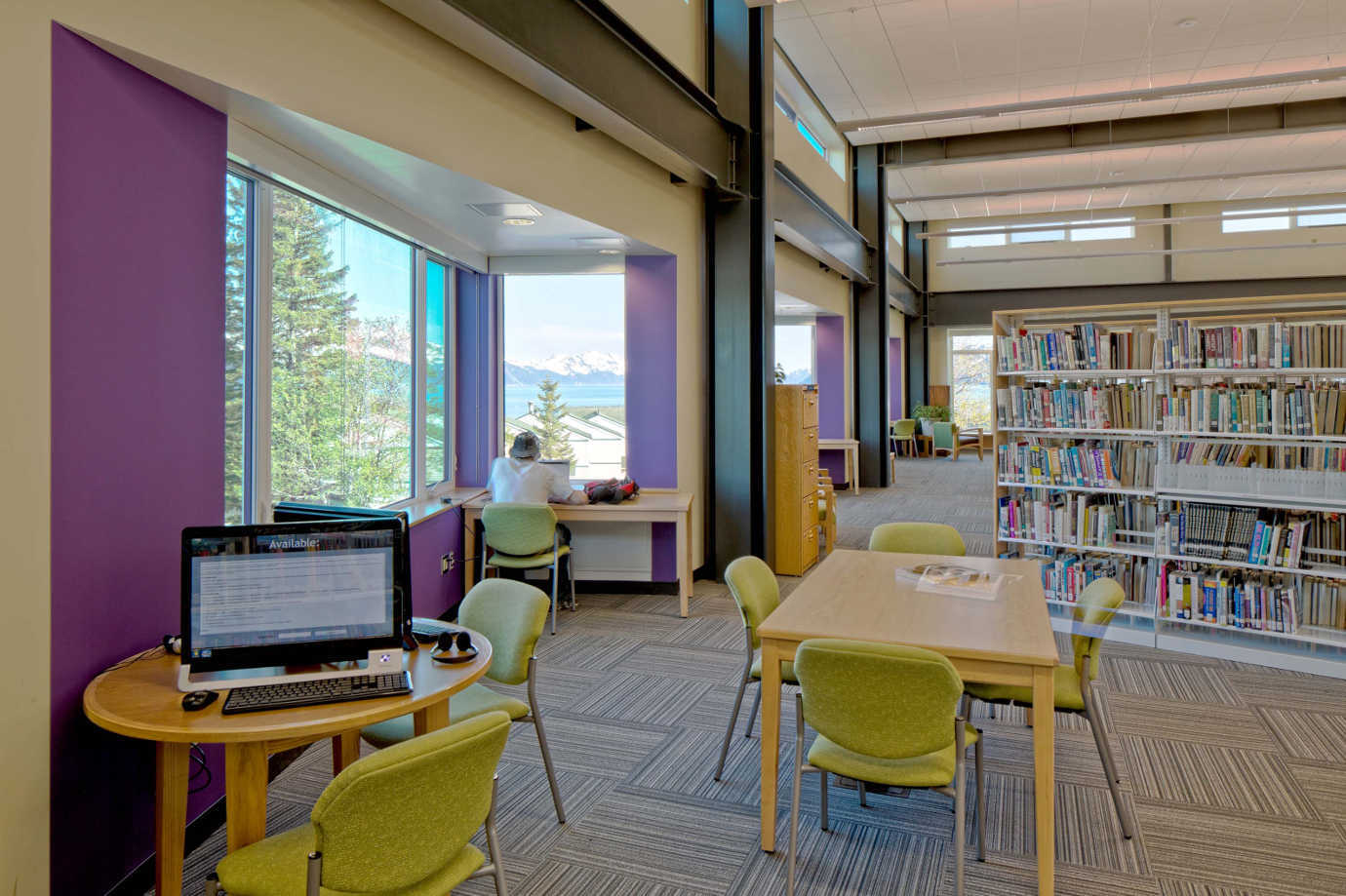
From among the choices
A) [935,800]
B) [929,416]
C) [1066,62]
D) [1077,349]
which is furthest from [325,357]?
[929,416]

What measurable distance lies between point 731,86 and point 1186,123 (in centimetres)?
729

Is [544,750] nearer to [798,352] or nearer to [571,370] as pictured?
[571,370]

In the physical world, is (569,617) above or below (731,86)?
below

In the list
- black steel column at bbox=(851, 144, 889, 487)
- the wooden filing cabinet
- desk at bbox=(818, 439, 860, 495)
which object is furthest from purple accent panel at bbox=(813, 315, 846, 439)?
the wooden filing cabinet

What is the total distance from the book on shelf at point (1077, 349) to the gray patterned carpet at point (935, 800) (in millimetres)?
1826

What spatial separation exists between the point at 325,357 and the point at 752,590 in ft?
8.47

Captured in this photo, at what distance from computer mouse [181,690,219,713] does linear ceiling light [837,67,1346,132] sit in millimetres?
8866

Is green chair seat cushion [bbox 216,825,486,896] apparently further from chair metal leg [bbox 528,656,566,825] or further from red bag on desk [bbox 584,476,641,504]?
red bag on desk [bbox 584,476,641,504]

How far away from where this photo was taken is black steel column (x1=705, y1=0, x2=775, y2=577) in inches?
253

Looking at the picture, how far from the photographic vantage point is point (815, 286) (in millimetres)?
11008

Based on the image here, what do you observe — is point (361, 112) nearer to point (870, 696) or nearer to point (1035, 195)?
point (870, 696)

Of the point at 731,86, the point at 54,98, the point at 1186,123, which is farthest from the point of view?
the point at 1186,123

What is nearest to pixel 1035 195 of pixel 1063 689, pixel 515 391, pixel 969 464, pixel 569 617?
pixel 969 464

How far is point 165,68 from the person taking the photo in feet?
8.34
